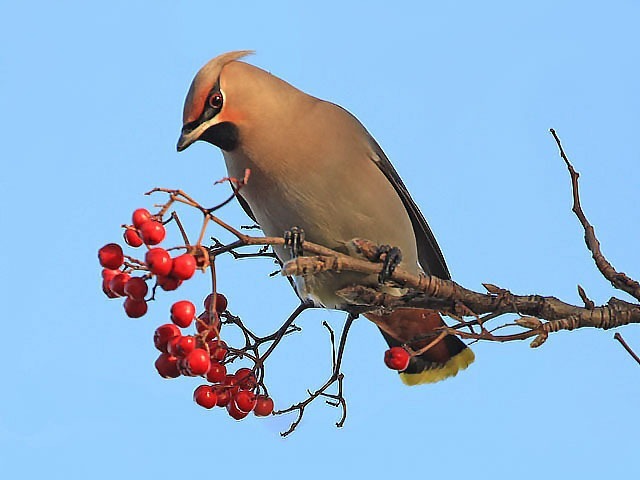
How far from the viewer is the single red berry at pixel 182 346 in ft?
7.07

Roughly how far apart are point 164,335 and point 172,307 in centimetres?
11

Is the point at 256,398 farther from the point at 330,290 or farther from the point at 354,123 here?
the point at 354,123

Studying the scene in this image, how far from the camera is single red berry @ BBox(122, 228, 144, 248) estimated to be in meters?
2.27

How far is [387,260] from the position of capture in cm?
217

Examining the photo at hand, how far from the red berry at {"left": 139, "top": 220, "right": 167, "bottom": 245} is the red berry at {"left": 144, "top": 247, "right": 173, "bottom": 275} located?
23 millimetres

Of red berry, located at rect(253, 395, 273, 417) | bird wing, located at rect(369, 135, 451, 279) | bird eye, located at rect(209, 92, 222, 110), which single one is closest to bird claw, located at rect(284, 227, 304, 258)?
red berry, located at rect(253, 395, 273, 417)

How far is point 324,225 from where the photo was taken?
2.99 m

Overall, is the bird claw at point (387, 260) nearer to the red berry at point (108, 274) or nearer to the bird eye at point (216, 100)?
the red berry at point (108, 274)

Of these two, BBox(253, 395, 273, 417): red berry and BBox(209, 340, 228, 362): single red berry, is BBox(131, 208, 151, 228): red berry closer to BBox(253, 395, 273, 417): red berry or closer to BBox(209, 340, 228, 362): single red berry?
BBox(209, 340, 228, 362): single red berry

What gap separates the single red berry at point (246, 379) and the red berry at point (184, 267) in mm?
617

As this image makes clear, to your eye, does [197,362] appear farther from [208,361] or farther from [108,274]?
[108,274]

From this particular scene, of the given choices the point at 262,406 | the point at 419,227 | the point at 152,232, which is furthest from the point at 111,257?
the point at 419,227

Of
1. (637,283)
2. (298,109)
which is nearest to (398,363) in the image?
(637,283)

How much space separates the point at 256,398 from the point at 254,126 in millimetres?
940
